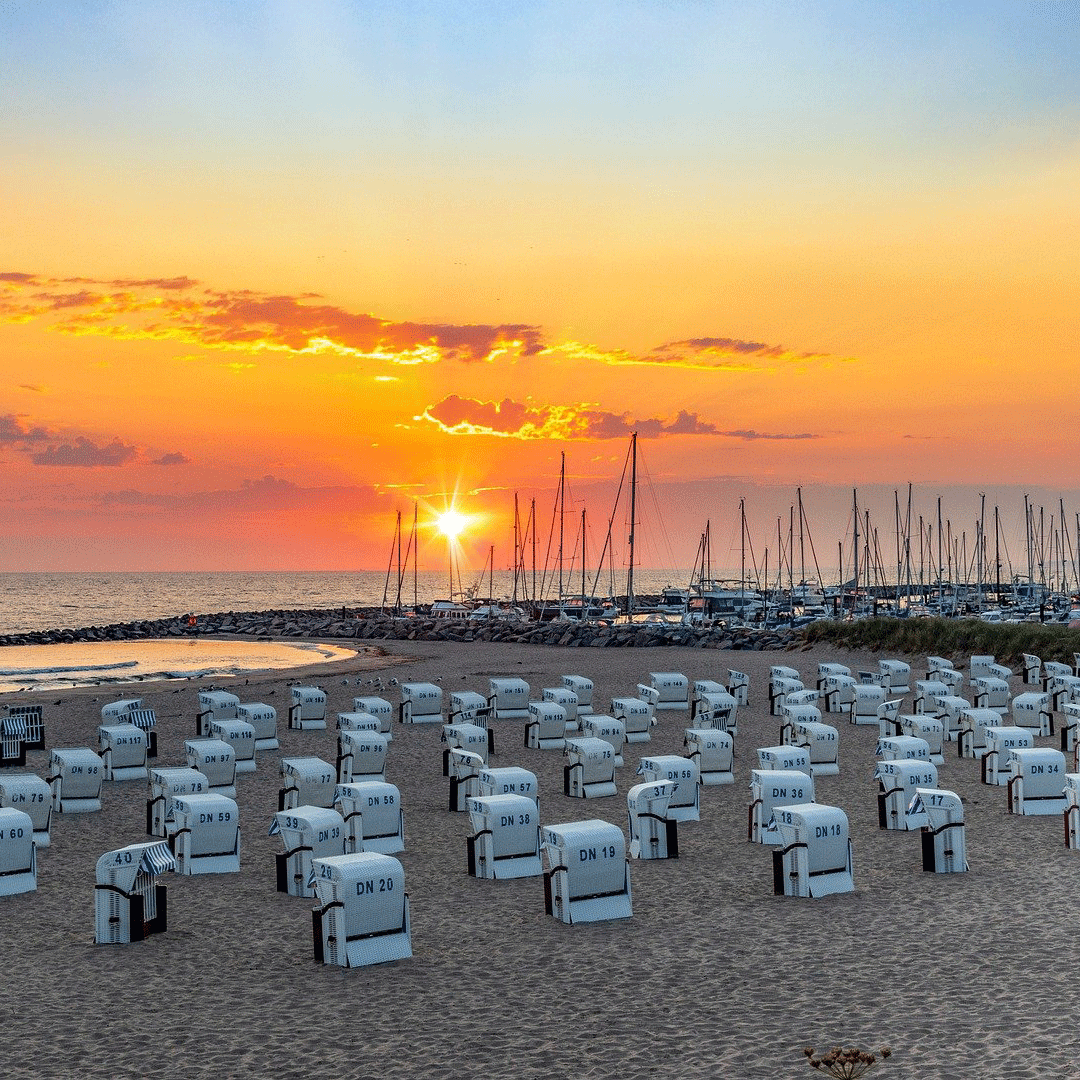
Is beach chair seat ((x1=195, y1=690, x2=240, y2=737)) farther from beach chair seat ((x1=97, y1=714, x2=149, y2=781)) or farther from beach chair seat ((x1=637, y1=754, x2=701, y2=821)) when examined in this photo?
beach chair seat ((x1=637, y1=754, x2=701, y2=821))

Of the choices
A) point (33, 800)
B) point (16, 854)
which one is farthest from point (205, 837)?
point (33, 800)

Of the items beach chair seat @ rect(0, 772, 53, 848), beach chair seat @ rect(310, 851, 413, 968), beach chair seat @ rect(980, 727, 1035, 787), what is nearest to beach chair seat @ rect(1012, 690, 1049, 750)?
beach chair seat @ rect(980, 727, 1035, 787)

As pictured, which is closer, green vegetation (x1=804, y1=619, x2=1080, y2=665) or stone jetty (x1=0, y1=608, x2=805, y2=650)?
green vegetation (x1=804, y1=619, x2=1080, y2=665)

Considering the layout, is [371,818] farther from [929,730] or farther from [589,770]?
[929,730]

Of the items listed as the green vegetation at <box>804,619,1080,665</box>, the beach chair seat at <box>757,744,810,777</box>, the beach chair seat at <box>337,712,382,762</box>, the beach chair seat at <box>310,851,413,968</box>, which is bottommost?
the beach chair seat at <box>310,851,413,968</box>

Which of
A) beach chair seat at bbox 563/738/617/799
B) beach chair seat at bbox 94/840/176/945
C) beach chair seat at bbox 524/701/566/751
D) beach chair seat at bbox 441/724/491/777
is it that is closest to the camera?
beach chair seat at bbox 94/840/176/945

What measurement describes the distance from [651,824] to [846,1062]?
8.77m

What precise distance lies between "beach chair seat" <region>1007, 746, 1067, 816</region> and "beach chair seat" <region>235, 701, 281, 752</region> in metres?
18.4

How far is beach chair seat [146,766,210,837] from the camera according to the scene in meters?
21.0

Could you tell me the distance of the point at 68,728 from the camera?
38688 mm

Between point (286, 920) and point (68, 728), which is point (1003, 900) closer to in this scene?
point (286, 920)

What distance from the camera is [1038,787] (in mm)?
22125

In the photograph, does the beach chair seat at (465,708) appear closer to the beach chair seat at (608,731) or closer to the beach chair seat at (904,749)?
the beach chair seat at (608,731)

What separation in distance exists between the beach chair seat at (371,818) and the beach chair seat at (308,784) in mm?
3150
